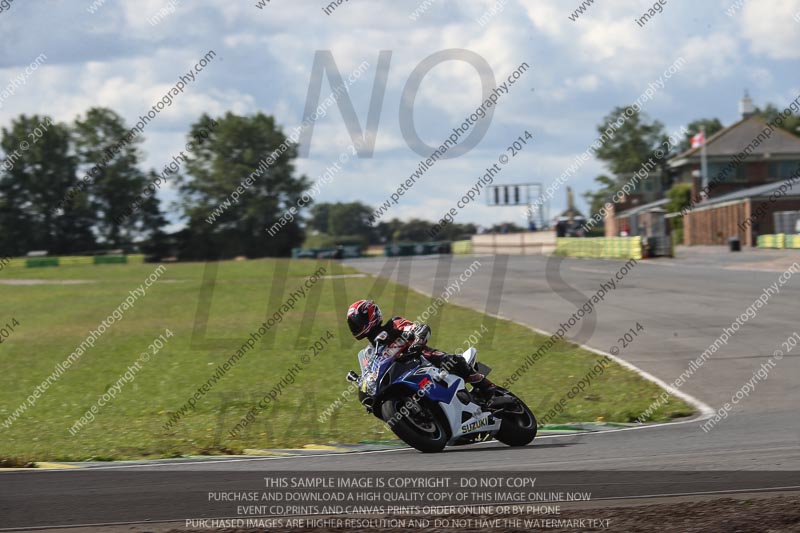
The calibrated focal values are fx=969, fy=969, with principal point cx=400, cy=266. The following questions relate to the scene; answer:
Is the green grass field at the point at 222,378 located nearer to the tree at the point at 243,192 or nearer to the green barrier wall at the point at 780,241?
the green barrier wall at the point at 780,241

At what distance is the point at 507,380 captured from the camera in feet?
52.1

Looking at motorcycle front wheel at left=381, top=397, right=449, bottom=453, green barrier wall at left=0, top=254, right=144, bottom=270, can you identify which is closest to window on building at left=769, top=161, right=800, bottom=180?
green barrier wall at left=0, top=254, right=144, bottom=270

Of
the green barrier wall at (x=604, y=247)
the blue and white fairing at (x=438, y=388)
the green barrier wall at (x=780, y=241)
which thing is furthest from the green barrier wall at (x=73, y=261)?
the blue and white fairing at (x=438, y=388)

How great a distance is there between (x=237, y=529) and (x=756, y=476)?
4.22m

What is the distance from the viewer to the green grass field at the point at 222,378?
12.5 meters

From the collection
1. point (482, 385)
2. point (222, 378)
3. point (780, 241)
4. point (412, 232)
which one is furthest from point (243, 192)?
point (482, 385)

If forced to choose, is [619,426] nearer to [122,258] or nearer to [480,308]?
[480,308]

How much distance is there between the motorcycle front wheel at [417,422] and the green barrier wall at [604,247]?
48071mm

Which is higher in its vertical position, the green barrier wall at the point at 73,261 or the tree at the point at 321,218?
the tree at the point at 321,218

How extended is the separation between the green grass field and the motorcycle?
7.01 feet

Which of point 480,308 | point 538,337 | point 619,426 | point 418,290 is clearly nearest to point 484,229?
point 418,290

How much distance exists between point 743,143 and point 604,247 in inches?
1425

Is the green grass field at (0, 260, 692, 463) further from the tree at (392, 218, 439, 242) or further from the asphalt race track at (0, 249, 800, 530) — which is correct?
the tree at (392, 218, 439, 242)

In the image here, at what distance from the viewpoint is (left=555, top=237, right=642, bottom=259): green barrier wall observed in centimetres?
5675
